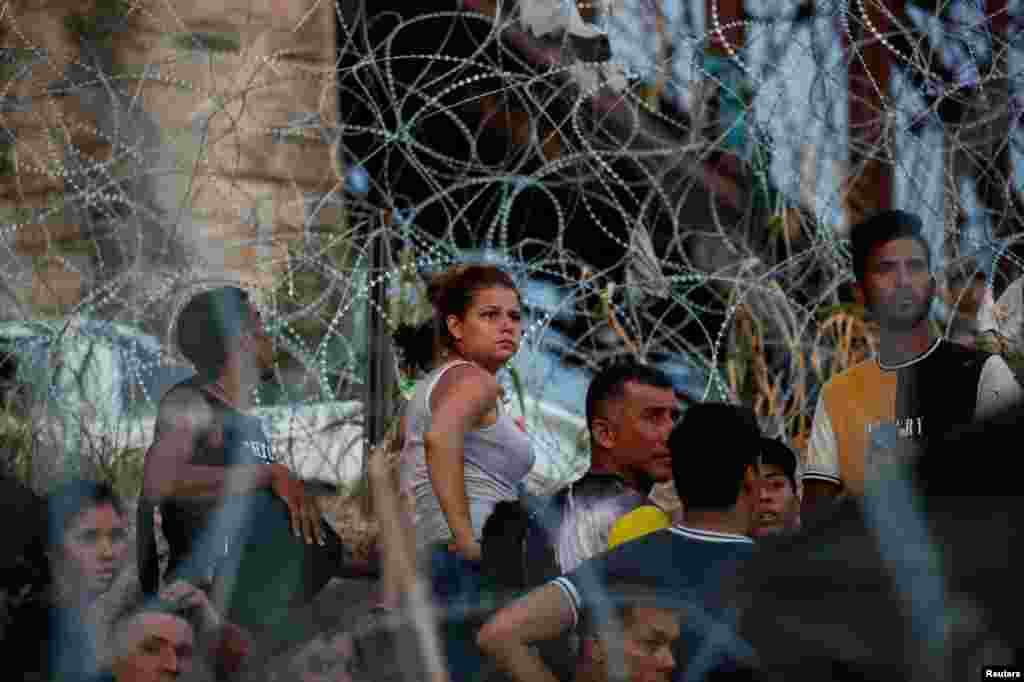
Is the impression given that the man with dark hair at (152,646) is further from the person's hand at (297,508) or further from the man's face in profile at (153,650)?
the person's hand at (297,508)

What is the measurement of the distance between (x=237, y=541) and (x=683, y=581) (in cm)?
134

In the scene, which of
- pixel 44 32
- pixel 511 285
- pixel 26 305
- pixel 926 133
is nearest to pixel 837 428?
pixel 511 285

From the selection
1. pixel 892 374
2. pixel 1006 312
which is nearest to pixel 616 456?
pixel 892 374

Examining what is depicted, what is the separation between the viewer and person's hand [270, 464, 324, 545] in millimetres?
3545

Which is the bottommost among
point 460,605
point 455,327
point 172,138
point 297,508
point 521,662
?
point 521,662

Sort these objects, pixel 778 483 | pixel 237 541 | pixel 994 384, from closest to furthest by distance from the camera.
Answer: pixel 994 384, pixel 237 541, pixel 778 483

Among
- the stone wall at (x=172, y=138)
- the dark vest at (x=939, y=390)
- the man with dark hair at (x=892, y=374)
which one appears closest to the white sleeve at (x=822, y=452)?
the man with dark hair at (x=892, y=374)

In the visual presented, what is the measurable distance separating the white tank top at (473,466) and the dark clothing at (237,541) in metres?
0.20

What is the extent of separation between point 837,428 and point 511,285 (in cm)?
81

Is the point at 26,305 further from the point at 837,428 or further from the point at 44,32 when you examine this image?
the point at 837,428

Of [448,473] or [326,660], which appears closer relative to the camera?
[326,660]

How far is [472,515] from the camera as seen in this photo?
356cm

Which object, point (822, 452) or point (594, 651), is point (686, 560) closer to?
point (594, 651)

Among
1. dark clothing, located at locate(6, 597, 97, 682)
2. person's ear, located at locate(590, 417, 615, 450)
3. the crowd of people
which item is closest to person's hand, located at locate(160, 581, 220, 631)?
the crowd of people
